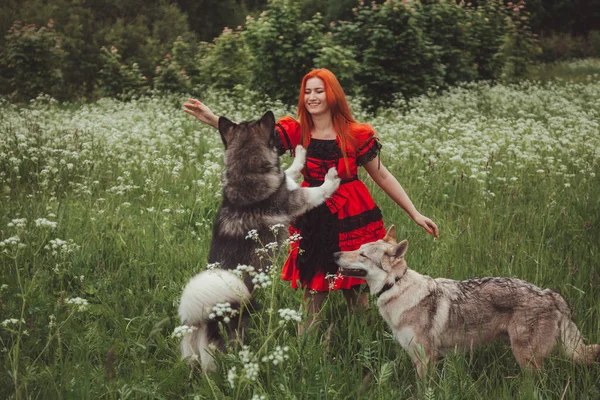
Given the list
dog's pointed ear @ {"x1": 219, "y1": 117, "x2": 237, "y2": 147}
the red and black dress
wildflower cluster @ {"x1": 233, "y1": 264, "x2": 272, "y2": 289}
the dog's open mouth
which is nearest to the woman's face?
the red and black dress

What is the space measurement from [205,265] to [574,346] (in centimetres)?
288

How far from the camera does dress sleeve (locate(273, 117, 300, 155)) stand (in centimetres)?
413

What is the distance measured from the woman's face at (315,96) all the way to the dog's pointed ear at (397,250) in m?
1.21

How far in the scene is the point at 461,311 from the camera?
3.28m

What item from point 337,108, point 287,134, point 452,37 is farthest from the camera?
point 452,37

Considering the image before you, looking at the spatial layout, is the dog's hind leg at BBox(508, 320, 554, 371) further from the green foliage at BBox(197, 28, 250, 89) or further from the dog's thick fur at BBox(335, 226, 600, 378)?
the green foliage at BBox(197, 28, 250, 89)

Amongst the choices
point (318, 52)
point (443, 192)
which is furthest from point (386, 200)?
point (318, 52)

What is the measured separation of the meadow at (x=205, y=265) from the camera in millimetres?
2721

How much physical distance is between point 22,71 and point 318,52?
371 inches

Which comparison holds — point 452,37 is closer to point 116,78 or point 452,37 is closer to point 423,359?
point 116,78

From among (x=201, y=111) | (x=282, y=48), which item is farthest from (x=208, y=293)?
(x=282, y=48)

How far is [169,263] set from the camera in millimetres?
4703

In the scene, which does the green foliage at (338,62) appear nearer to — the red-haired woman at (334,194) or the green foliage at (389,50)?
the green foliage at (389,50)

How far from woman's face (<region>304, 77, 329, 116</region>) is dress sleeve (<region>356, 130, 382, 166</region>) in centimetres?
36
